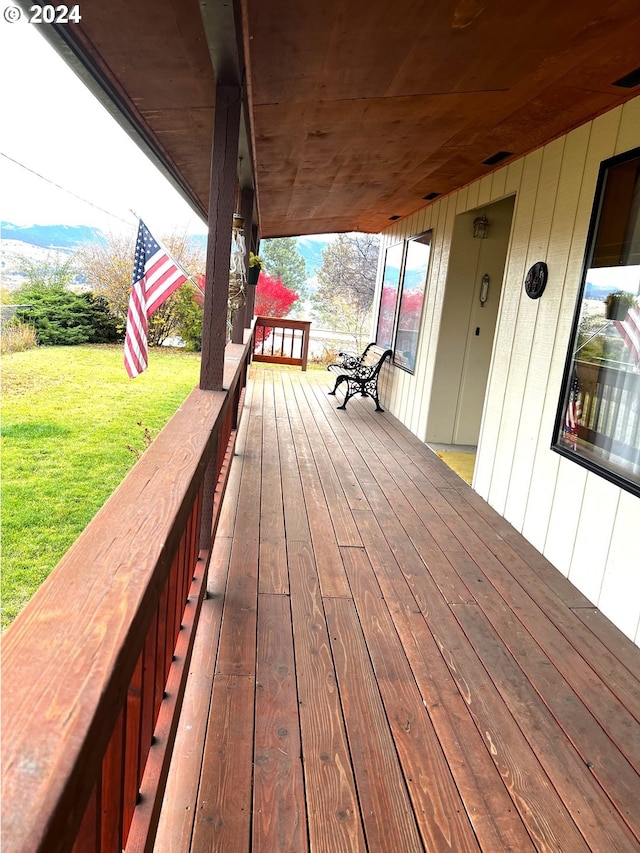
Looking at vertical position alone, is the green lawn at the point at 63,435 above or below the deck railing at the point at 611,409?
below

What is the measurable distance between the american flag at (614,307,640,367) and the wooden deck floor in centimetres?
123

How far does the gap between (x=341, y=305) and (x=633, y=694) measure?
23644 mm

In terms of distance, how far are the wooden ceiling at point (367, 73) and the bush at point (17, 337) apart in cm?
635

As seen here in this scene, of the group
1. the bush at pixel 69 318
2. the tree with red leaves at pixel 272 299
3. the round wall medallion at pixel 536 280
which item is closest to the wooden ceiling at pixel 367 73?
the round wall medallion at pixel 536 280

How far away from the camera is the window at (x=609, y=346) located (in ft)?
9.27

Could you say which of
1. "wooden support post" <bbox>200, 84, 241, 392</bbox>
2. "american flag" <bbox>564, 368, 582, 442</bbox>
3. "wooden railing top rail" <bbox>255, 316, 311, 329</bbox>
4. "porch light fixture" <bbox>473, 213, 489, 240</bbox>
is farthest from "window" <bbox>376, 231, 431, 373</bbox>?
"wooden support post" <bbox>200, 84, 241, 392</bbox>

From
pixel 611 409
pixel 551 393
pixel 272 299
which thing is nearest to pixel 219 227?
pixel 611 409

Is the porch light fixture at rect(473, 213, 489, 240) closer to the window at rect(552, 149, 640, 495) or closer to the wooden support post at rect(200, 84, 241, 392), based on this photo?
the window at rect(552, 149, 640, 495)

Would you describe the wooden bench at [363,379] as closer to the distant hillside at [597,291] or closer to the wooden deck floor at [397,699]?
the wooden deck floor at [397,699]

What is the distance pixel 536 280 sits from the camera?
388 centimetres

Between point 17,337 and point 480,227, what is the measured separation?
8.07 m

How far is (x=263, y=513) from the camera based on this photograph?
12.6 ft

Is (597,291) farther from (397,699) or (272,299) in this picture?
(272,299)

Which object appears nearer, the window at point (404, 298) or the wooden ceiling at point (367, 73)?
the wooden ceiling at point (367, 73)
